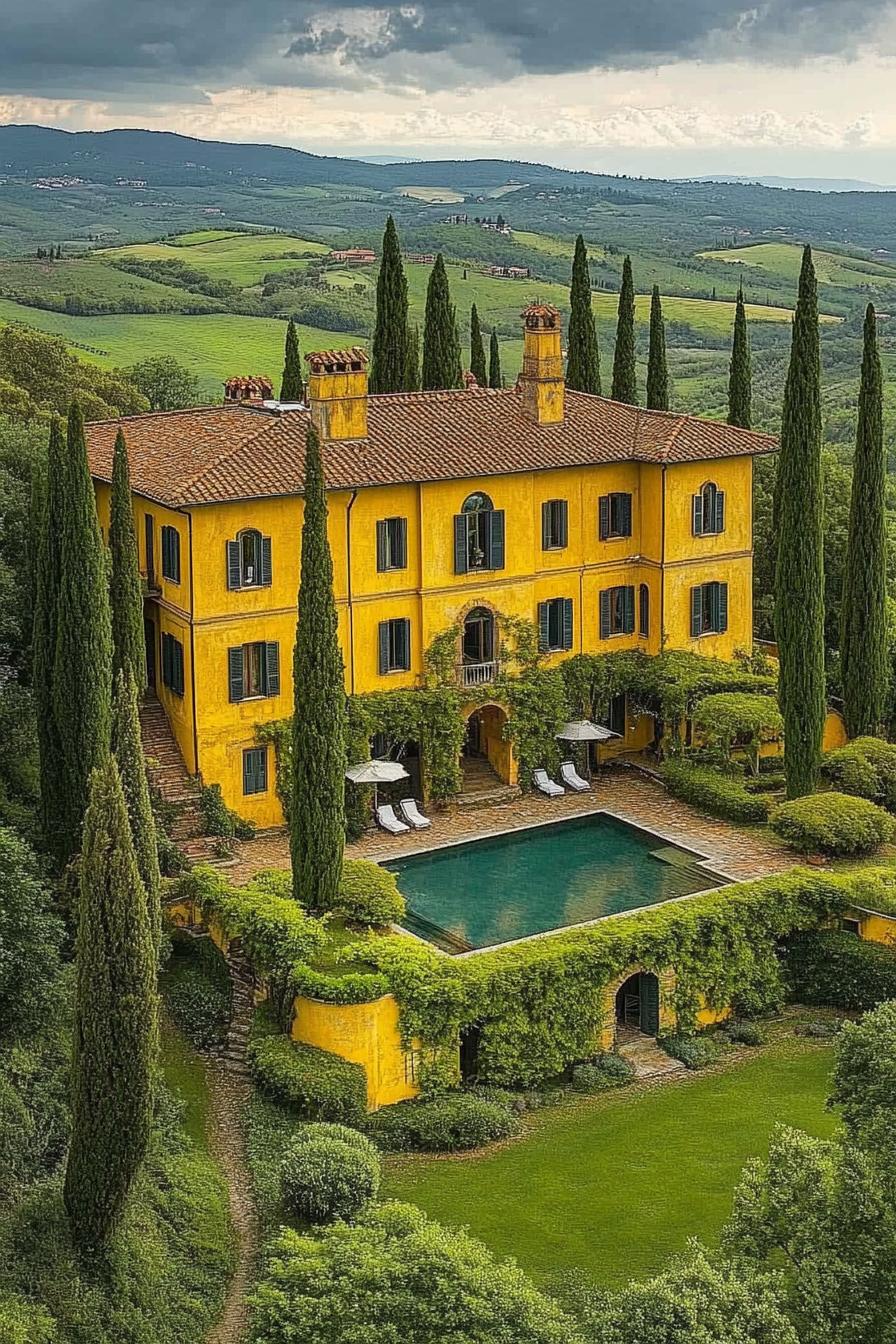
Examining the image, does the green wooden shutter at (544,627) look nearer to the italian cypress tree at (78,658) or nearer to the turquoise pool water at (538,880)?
the turquoise pool water at (538,880)

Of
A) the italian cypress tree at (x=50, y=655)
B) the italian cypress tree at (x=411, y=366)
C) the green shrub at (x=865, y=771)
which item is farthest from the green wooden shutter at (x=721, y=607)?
the italian cypress tree at (x=50, y=655)

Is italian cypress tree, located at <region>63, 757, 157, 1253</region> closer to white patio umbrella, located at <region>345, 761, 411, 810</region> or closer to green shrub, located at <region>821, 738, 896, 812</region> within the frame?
white patio umbrella, located at <region>345, 761, 411, 810</region>

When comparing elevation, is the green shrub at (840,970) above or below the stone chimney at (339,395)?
below

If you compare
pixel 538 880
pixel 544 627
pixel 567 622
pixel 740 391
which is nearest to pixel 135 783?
pixel 538 880

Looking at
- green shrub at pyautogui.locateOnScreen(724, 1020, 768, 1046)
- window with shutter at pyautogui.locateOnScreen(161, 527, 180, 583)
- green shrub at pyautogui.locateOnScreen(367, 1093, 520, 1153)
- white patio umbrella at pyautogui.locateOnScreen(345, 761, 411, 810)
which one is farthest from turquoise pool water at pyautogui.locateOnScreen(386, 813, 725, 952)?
window with shutter at pyautogui.locateOnScreen(161, 527, 180, 583)

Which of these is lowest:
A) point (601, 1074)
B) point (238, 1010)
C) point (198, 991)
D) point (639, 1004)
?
point (601, 1074)

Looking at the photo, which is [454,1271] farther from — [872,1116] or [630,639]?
[630,639]

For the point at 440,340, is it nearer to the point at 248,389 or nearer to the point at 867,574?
the point at 248,389

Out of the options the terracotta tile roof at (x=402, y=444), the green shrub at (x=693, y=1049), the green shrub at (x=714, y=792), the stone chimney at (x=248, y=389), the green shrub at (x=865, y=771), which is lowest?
the green shrub at (x=693, y=1049)
